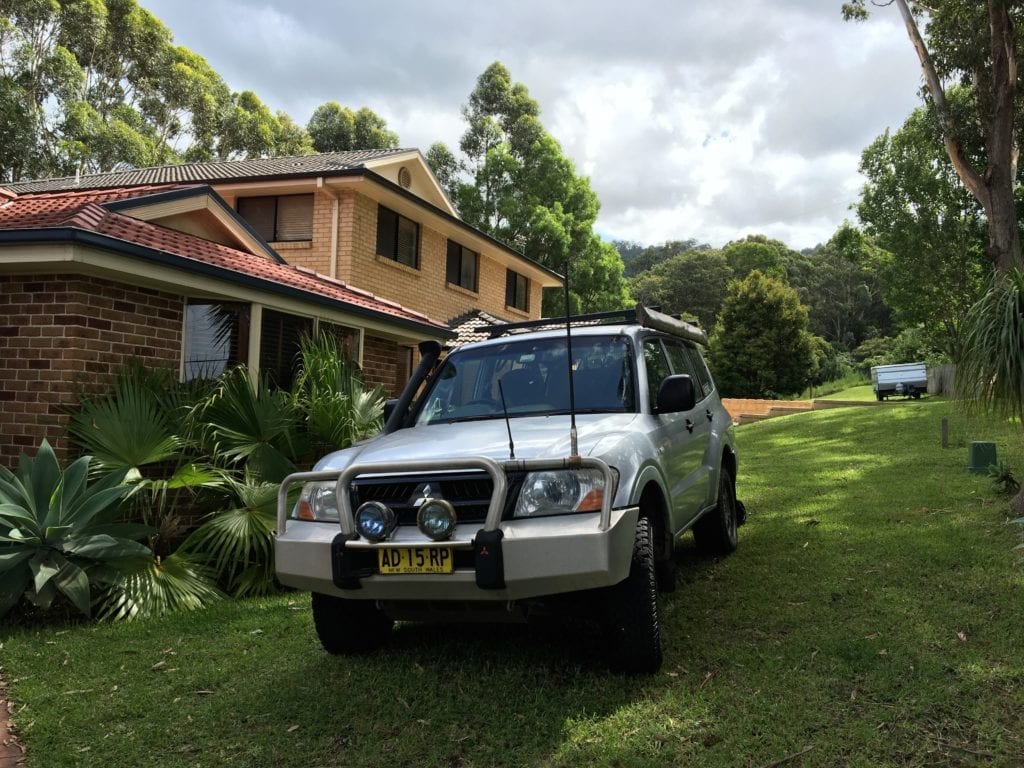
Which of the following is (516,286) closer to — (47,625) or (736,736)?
(47,625)

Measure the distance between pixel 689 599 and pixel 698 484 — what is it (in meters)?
0.78

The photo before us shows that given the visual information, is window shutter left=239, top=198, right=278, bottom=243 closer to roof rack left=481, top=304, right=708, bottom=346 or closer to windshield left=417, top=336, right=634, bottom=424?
roof rack left=481, top=304, right=708, bottom=346

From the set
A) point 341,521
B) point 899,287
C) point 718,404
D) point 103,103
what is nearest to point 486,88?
point 103,103

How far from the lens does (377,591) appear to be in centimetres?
346

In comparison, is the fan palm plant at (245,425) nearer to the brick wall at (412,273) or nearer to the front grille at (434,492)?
the front grille at (434,492)

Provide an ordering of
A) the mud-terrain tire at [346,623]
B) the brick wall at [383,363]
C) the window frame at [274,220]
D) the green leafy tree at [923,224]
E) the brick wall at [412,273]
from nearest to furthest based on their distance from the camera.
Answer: the mud-terrain tire at [346,623]
the brick wall at [383,363]
the brick wall at [412,273]
the window frame at [274,220]
the green leafy tree at [923,224]

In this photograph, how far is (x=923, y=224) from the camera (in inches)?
1011

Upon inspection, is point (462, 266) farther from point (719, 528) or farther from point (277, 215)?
point (719, 528)

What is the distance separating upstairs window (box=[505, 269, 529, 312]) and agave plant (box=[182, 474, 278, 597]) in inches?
668

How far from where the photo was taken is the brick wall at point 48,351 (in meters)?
6.46

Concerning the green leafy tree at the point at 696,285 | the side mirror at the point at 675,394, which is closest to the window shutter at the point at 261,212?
the side mirror at the point at 675,394

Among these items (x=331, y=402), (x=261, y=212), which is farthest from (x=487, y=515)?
(x=261, y=212)

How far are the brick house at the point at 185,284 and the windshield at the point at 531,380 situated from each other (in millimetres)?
3204

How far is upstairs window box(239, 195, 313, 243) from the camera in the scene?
15.9 metres
